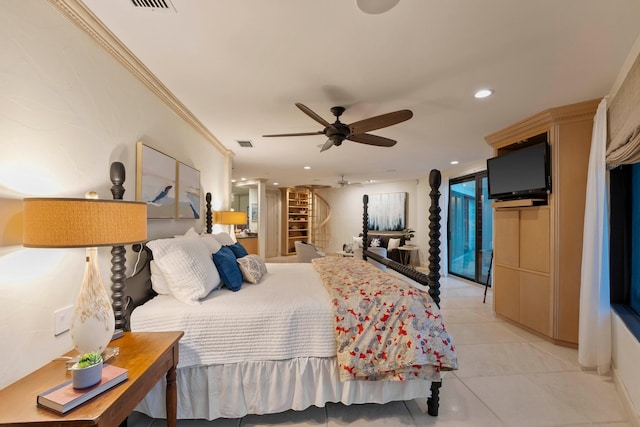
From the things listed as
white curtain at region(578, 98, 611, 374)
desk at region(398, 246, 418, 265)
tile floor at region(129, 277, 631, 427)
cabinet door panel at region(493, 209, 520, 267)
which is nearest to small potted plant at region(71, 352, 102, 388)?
tile floor at region(129, 277, 631, 427)

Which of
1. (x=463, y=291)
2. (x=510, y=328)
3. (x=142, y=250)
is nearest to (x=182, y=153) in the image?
(x=142, y=250)

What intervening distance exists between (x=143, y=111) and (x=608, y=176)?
13.5ft

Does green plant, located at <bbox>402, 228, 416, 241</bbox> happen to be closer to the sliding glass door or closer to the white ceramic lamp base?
the sliding glass door

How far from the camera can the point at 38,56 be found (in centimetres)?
128

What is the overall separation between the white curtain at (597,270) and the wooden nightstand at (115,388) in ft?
10.8

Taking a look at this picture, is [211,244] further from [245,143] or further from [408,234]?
[408,234]

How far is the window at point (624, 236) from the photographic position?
229 centimetres

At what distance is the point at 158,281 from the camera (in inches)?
77.4

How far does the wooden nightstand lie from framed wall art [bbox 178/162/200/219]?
60.6 inches

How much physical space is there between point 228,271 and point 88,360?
1129 mm

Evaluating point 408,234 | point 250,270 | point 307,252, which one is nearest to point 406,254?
point 408,234

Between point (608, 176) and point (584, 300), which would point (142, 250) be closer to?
point (584, 300)

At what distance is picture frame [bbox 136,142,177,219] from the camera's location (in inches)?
81.6

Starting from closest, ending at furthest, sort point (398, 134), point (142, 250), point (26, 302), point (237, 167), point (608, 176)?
point (26, 302) < point (142, 250) < point (608, 176) < point (398, 134) < point (237, 167)
